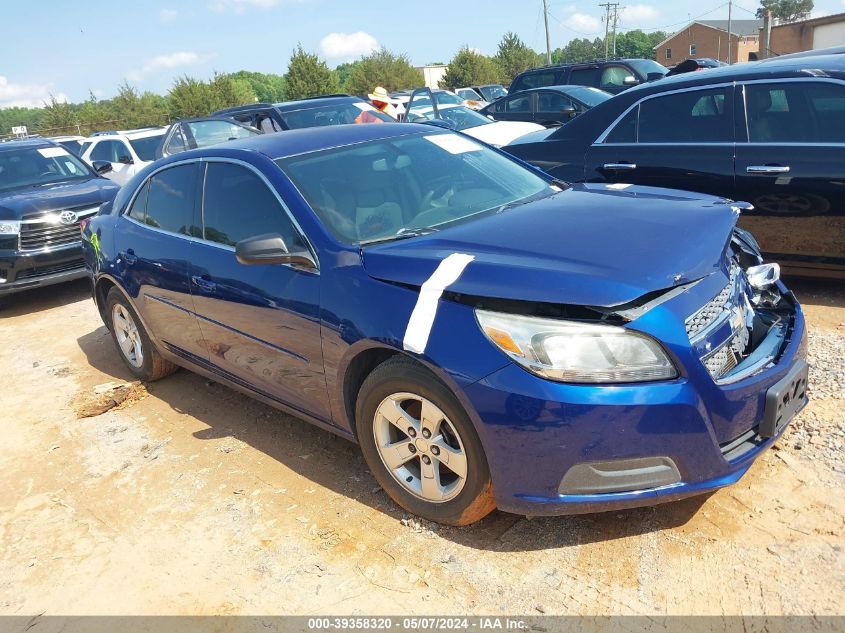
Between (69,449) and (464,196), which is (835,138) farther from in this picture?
(69,449)

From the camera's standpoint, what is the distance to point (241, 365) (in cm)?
388

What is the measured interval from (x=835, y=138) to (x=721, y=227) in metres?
2.45

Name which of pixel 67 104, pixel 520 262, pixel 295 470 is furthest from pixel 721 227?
pixel 67 104

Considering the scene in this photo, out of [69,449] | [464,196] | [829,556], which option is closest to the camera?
[829,556]

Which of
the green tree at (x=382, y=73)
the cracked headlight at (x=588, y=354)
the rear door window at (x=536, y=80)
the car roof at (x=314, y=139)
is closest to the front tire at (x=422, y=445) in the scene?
the cracked headlight at (x=588, y=354)

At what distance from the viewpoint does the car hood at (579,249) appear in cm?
248

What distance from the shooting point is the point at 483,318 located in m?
2.56

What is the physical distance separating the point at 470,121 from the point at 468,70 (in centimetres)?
3778

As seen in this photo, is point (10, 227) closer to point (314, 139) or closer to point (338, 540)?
point (314, 139)

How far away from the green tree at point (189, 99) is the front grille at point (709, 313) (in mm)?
38112

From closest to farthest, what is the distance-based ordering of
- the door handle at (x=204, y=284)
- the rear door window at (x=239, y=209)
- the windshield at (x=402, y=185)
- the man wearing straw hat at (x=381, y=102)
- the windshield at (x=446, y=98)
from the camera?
1. the windshield at (x=402, y=185)
2. the rear door window at (x=239, y=209)
3. the door handle at (x=204, y=284)
4. the man wearing straw hat at (x=381, y=102)
5. the windshield at (x=446, y=98)

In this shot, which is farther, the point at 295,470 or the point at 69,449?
the point at 69,449

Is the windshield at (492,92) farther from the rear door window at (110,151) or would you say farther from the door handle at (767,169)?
the door handle at (767,169)

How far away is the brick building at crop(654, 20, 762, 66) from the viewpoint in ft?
229
